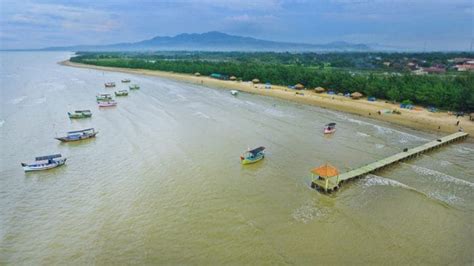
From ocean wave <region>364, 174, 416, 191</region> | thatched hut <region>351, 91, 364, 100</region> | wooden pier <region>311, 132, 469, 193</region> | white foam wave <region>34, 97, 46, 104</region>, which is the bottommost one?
ocean wave <region>364, 174, 416, 191</region>

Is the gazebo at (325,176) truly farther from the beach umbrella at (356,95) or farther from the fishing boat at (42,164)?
the beach umbrella at (356,95)

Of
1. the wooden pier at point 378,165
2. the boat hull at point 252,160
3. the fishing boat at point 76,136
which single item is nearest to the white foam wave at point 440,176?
the wooden pier at point 378,165

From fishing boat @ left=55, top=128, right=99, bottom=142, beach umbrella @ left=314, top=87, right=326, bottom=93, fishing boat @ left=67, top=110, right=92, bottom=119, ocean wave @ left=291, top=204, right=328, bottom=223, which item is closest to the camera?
ocean wave @ left=291, top=204, right=328, bottom=223

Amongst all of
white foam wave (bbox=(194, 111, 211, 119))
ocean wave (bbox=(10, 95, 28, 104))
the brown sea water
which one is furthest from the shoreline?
ocean wave (bbox=(10, 95, 28, 104))

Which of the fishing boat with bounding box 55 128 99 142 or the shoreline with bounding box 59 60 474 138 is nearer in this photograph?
the fishing boat with bounding box 55 128 99 142

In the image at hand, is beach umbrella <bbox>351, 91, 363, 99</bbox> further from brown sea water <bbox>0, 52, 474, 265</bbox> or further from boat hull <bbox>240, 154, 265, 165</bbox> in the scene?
boat hull <bbox>240, 154, 265, 165</bbox>

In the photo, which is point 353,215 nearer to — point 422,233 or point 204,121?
point 422,233
